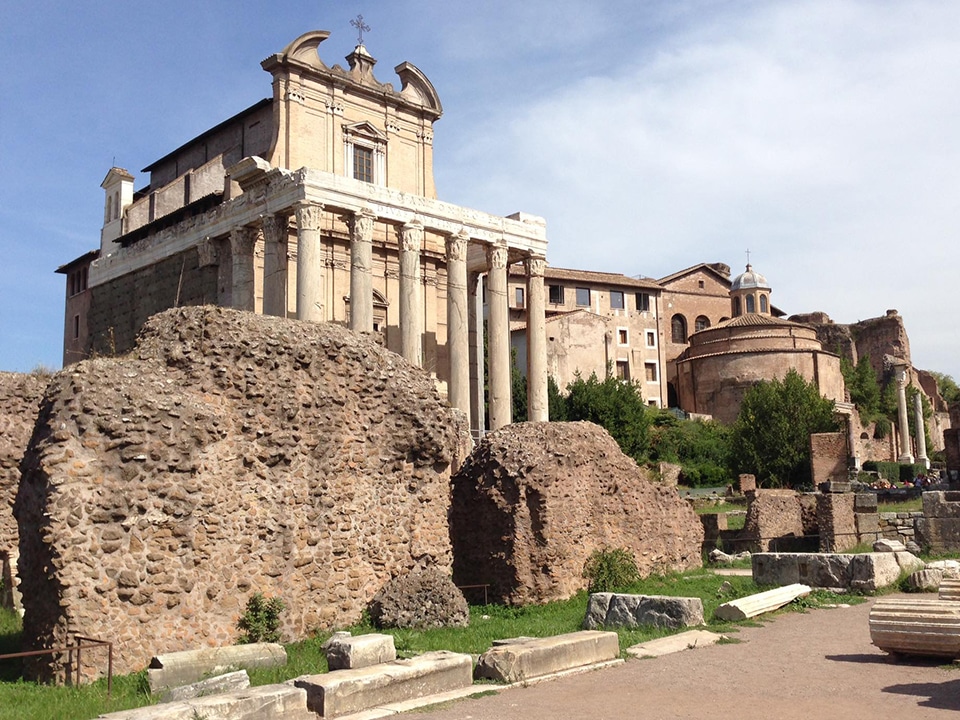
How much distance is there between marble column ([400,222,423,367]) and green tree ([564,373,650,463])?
46.8ft

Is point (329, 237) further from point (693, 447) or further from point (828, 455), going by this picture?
point (693, 447)

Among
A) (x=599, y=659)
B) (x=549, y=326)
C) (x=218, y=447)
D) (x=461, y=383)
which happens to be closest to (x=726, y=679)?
(x=599, y=659)

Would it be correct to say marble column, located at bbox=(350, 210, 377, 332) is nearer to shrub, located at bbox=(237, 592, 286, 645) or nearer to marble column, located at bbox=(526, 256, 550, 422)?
marble column, located at bbox=(526, 256, 550, 422)

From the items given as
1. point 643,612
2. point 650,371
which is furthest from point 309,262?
point 650,371

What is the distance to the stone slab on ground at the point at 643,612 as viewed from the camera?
11266mm

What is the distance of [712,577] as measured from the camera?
15.7m

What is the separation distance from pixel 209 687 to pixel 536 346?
27862 mm

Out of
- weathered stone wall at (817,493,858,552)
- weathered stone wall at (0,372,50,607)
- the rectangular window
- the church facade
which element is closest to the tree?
the church facade

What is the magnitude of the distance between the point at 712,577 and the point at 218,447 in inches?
367

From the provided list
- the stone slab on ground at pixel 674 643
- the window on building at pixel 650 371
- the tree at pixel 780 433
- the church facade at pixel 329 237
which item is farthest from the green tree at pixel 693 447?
the stone slab on ground at pixel 674 643

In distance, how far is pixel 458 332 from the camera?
32.1 meters

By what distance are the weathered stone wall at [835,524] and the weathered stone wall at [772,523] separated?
1.37m

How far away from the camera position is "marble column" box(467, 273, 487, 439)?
3572cm

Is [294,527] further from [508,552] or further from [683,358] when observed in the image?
[683,358]
